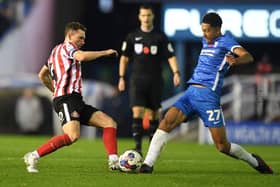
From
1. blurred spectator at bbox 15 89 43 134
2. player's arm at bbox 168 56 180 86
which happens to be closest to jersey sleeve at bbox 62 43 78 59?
player's arm at bbox 168 56 180 86

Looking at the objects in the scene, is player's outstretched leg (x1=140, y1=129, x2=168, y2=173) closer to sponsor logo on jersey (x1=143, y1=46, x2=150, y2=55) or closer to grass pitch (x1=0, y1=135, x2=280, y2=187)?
grass pitch (x1=0, y1=135, x2=280, y2=187)

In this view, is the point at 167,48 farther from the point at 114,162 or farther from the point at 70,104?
the point at 70,104

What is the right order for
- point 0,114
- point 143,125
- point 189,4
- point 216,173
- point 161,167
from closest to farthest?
1. point 216,173
2. point 161,167
3. point 143,125
4. point 189,4
5. point 0,114

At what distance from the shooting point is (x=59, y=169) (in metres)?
12.0

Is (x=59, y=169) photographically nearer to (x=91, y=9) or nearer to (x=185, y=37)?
(x=185, y=37)

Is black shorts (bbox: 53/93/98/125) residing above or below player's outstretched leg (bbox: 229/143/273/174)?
above

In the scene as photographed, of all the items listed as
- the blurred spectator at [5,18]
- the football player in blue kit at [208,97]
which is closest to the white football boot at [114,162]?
the football player in blue kit at [208,97]

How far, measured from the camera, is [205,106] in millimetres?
11375

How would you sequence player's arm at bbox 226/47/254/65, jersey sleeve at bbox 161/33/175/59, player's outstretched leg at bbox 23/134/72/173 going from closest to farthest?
player's arm at bbox 226/47/254/65, player's outstretched leg at bbox 23/134/72/173, jersey sleeve at bbox 161/33/175/59

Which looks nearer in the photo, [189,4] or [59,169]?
[59,169]

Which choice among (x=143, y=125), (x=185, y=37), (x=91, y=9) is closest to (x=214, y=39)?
(x=143, y=125)

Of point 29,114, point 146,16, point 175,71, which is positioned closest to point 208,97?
point 175,71

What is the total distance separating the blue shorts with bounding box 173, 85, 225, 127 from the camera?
1139 centimetres

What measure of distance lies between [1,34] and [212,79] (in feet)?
54.0
